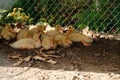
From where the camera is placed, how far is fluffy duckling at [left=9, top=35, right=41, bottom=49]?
4.66m

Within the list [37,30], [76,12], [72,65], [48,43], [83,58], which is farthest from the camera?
[76,12]

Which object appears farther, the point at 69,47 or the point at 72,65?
the point at 69,47

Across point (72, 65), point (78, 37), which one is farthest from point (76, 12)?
point (72, 65)

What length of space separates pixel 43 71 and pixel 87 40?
1.07 metres

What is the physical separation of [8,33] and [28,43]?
18.1 inches

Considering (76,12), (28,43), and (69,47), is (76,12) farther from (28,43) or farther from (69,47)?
(28,43)

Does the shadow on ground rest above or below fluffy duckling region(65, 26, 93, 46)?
below

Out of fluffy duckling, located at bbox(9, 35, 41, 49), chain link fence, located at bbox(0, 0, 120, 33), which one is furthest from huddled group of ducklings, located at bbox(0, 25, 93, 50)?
chain link fence, located at bbox(0, 0, 120, 33)

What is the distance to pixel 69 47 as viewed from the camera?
4777 millimetres

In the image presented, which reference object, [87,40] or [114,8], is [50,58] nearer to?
[87,40]

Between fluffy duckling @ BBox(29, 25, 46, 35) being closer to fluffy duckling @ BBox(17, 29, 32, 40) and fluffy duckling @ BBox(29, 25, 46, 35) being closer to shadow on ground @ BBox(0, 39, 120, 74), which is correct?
fluffy duckling @ BBox(17, 29, 32, 40)

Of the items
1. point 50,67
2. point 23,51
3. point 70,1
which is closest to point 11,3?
point 70,1

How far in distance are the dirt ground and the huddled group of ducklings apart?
0.24 feet

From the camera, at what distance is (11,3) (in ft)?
19.4
